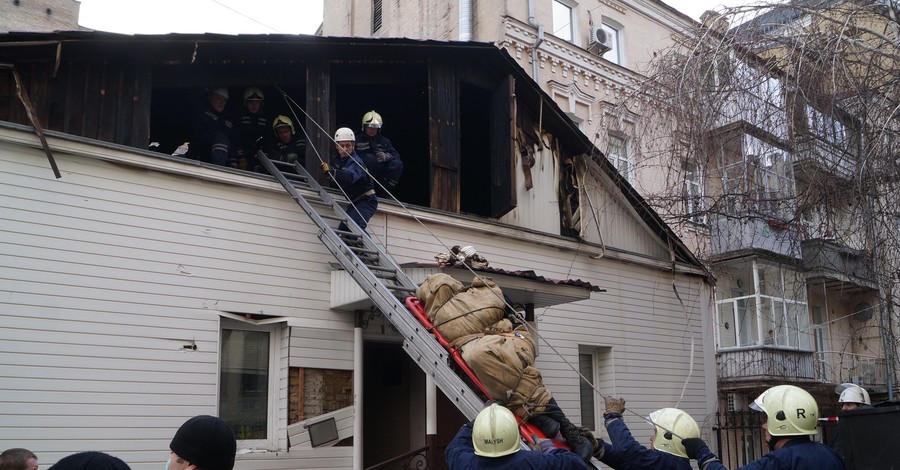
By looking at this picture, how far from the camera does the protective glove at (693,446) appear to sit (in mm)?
5141

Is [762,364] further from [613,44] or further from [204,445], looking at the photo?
[204,445]

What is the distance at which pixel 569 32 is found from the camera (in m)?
22.3

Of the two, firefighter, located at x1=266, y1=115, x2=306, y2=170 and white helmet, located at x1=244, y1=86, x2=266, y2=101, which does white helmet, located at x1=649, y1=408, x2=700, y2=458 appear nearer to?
firefighter, located at x1=266, y1=115, x2=306, y2=170

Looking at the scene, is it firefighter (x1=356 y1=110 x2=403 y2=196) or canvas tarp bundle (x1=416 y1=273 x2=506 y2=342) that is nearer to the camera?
canvas tarp bundle (x1=416 y1=273 x2=506 y2=342)

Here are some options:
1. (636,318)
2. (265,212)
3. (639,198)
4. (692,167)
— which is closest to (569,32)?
(639,198)

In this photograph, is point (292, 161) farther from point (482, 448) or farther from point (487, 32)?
point (487, 32)

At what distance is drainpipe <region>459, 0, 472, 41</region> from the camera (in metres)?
20.9

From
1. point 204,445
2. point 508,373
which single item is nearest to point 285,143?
point 508,373

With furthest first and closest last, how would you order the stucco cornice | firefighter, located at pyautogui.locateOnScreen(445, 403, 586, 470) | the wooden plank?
the stucco cornice < the wooden plank < firefighter, located at pyautogui.locateOnScreen(445, 403, 586, 470)

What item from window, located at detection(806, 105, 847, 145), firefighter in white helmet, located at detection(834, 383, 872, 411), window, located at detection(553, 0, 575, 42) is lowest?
firefighter in white helmet, located at detection(834, 383, 872, 411)

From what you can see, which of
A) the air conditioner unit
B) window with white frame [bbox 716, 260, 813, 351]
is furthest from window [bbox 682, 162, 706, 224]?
the air conditioner unit

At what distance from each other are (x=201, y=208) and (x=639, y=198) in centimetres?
784

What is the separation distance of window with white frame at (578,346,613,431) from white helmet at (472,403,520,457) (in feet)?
25.5

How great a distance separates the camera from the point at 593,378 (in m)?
12.8
